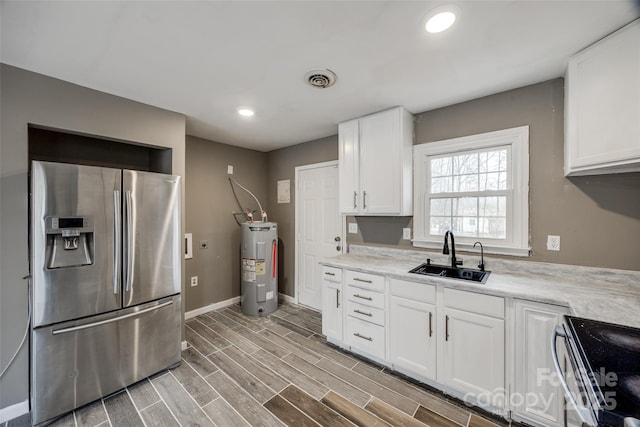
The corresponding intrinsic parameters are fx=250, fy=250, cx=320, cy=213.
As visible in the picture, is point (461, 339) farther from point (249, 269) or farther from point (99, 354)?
point (99, 354)

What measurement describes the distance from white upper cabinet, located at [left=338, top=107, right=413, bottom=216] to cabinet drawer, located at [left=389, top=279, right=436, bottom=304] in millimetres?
714

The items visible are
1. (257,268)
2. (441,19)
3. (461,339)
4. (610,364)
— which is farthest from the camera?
(257,268)

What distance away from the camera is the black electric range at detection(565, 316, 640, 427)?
70 centimetres

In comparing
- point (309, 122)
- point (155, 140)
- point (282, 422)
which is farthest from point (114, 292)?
point (309, 122)

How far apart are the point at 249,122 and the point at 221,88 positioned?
Answer: 776mm

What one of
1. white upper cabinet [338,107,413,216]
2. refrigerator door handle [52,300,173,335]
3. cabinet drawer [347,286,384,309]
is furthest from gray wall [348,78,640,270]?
refrigerator door handle [52,300,173,335]

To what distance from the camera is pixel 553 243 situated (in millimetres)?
1964

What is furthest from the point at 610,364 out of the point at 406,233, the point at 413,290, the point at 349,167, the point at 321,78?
the point at 349,167

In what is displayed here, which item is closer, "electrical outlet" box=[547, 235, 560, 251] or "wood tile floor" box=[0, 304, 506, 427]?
"wood tile floor" box=[0, 304, 506, 427]

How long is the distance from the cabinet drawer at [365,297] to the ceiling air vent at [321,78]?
183 cm

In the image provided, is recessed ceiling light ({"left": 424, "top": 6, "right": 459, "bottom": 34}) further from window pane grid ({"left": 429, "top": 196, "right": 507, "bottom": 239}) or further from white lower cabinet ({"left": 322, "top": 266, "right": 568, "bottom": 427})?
white lower cabinet ({"left": 322, "top": 266, "right": 568, "bottom": 427})

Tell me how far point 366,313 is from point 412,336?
0.44 metres

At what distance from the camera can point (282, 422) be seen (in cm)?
170

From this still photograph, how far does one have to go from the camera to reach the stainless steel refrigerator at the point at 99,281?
65.4 inches
